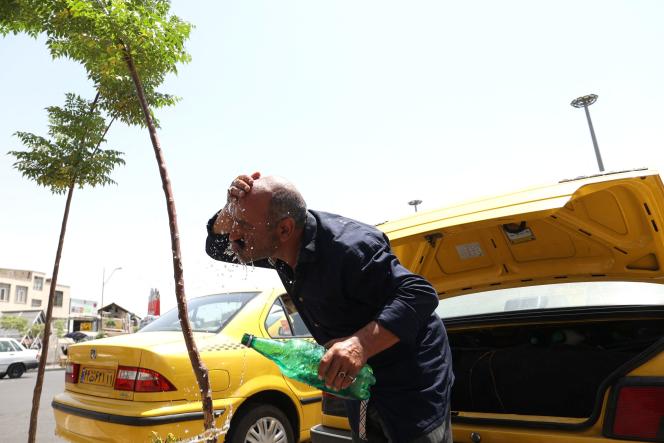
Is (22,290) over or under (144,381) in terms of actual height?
over

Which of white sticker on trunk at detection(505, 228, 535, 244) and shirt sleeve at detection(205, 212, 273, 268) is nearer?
shirt sleeve at detection(205, 212, 273, 268)

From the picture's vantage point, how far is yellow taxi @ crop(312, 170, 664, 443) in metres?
2.26

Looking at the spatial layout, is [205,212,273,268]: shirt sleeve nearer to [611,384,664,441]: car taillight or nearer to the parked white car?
[611,384,664,441]: car taillight

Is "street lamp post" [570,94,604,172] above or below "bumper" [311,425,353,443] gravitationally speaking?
above

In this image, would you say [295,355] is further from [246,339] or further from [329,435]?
[329,435]

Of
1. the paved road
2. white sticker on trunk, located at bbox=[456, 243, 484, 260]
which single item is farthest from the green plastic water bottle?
the paved road

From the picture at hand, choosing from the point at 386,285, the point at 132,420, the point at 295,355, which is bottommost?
the point at 132,420

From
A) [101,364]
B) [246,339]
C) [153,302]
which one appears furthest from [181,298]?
[153,302]

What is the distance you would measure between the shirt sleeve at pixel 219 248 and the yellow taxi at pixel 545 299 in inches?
31.2

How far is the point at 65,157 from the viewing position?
172 inches

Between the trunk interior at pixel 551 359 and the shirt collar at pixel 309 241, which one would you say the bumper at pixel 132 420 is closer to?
the trunk interior at pixel 551 359

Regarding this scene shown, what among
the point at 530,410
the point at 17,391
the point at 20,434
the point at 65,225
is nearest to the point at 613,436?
the point at 530,410

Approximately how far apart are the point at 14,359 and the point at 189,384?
19.0 m

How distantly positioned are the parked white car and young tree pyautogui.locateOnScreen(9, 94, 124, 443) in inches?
677
